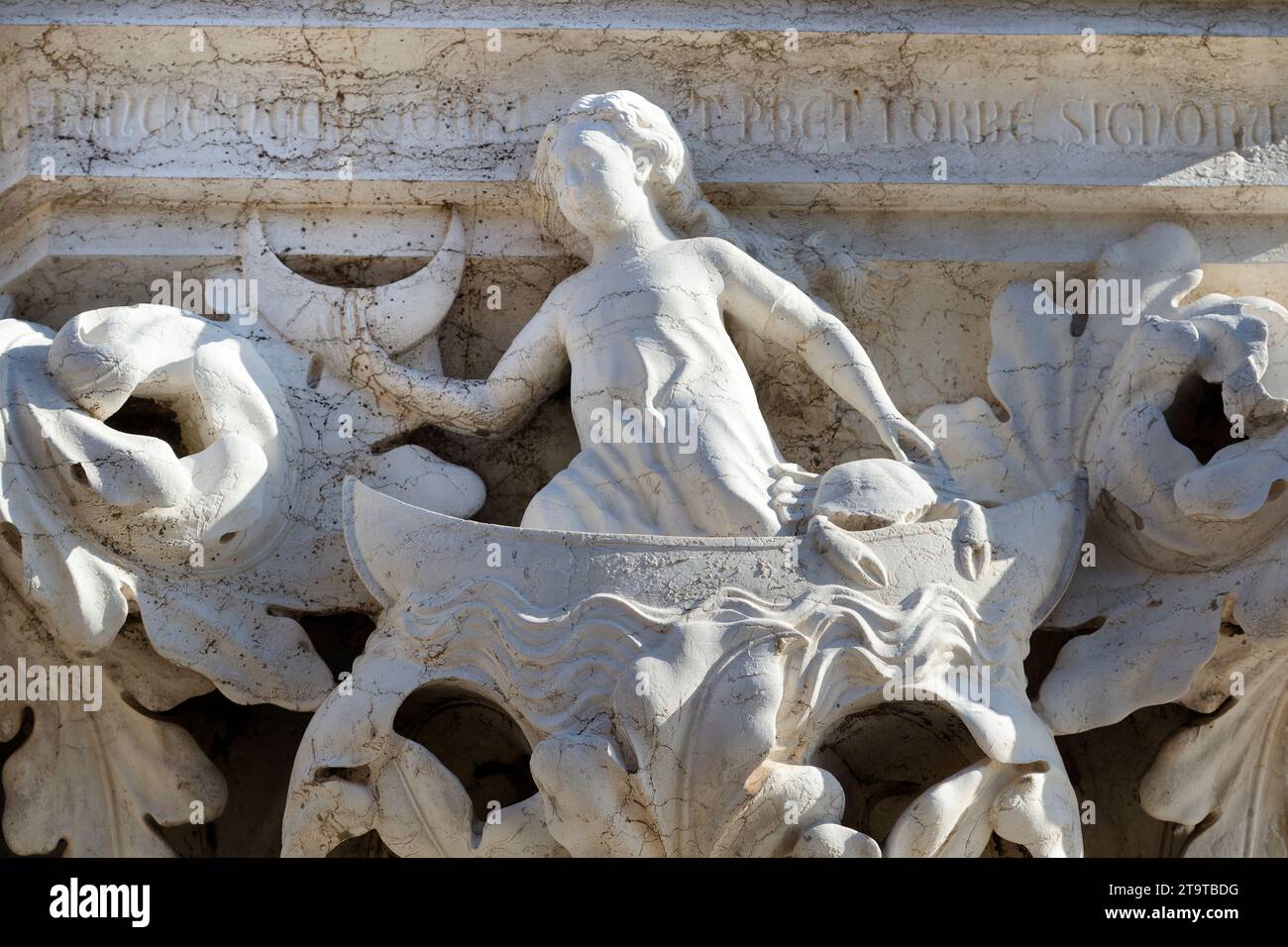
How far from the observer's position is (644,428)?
635cm

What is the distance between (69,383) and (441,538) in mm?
1048

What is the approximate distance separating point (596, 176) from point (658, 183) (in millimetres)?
197

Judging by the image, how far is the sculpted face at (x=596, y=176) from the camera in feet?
21.5

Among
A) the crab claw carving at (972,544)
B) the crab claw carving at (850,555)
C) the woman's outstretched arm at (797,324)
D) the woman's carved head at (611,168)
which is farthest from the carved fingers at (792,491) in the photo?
the woman's carved head at (611,168)

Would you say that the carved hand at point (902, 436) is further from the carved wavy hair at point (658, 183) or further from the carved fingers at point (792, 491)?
the carved wavy hair at point (658, 183)

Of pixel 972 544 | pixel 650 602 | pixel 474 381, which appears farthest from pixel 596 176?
pixel 972 544

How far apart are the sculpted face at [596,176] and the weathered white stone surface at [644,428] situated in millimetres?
13

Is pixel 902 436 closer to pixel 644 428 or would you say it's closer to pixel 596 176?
pixel 644 428

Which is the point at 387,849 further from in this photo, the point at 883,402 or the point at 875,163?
the point at 875,163

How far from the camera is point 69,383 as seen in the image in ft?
20.8

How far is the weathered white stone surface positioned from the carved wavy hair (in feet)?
0.05

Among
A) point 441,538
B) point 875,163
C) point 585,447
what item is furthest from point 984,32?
point 441,538
